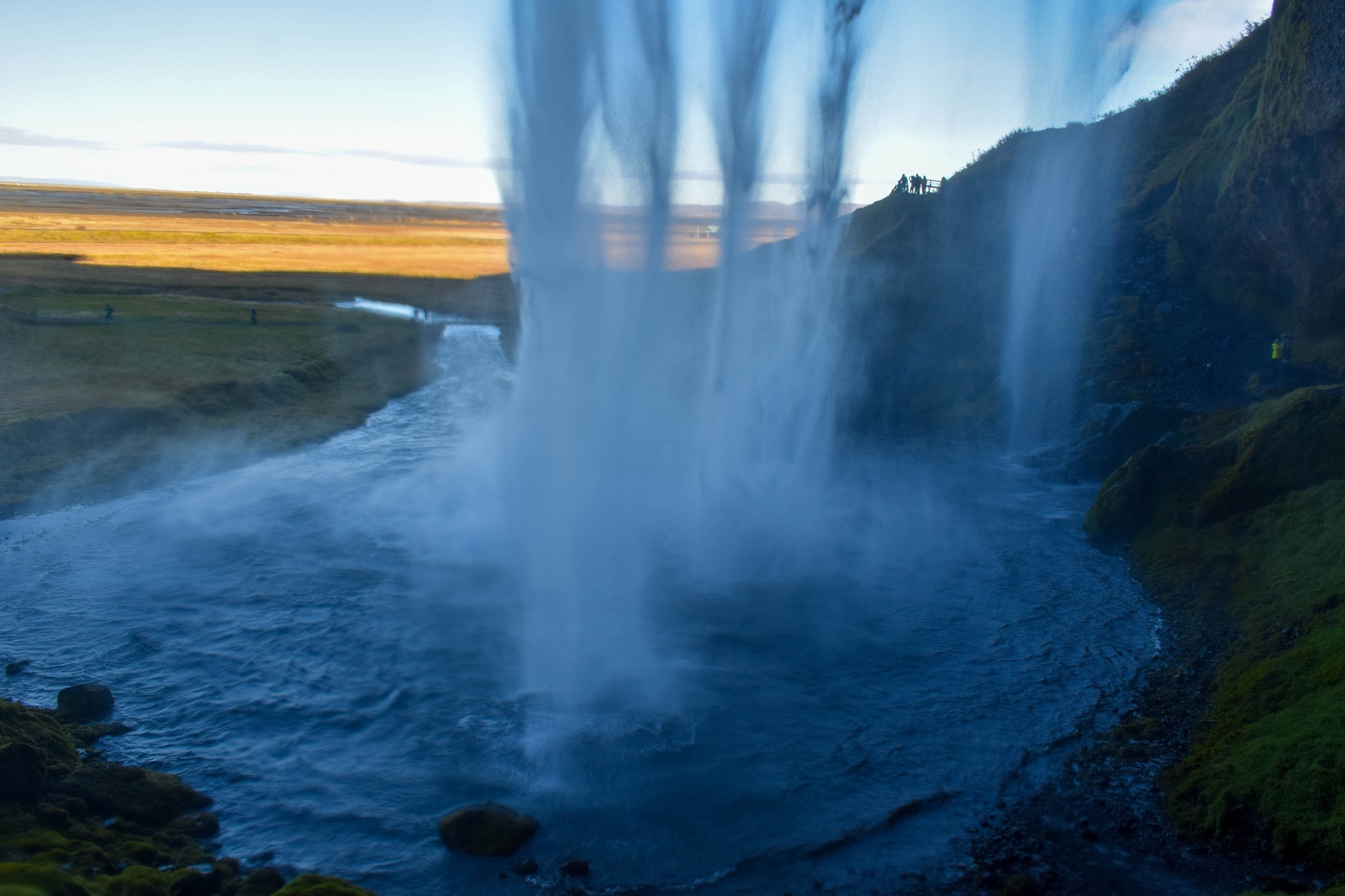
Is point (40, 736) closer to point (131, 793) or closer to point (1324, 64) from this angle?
point (131, 793)

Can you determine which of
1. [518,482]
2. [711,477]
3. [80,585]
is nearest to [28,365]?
[80,585]

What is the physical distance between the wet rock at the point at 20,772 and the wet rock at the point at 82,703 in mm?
2164

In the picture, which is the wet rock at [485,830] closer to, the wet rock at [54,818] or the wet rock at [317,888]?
the wet rock at [317,888]

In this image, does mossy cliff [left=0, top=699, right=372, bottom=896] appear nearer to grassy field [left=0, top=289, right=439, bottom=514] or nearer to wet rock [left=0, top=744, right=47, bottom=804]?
wet rock [left=0, top=744, right=47, bottom=804]

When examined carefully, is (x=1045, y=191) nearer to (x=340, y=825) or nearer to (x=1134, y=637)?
(x=1134, y=637)

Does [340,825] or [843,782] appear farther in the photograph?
[843,782]

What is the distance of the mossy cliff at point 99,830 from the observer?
725 centimetres

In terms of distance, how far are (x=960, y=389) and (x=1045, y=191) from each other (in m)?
12.3

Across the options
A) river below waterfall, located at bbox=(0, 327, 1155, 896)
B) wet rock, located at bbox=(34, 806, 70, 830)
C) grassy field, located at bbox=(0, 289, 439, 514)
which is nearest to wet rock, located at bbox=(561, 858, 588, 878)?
river below waterfall, located at bbox=(0, 327, 1155, 896)

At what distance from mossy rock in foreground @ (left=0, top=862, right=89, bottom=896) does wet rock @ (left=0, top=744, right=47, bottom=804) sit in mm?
1716

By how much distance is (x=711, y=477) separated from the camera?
20.0 metres

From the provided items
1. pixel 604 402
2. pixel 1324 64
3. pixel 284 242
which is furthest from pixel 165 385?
pixel 284 242

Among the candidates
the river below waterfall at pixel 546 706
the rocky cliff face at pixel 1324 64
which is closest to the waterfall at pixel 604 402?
the river below waterfall at pixel 546 706

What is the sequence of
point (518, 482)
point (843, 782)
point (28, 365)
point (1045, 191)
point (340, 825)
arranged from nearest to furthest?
1. point (340, 825)
2. point (843, 782)
3. point (518, 482)
4. point (28, 365)
5. point (1045, 191)
